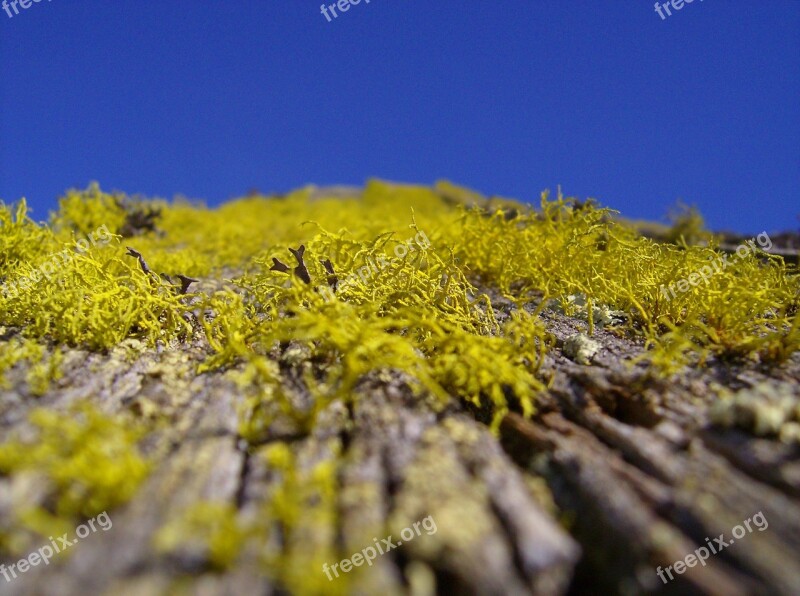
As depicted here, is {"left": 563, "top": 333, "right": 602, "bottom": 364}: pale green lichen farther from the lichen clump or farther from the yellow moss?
the yellow moss

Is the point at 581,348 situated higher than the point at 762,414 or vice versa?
the point at 581,348

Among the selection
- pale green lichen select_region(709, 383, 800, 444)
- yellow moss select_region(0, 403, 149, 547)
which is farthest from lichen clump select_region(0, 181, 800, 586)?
pale green lichen select_region(709, 383, 800, 444)

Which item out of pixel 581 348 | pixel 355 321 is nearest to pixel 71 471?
pixel 355 321

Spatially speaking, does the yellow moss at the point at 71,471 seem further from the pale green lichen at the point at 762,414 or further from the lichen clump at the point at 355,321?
the pale green lichen at the point at 762,414

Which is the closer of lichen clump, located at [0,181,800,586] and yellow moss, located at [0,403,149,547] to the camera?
yellow moss, located at [0,403,149,547]

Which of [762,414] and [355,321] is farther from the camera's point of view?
[355,321]

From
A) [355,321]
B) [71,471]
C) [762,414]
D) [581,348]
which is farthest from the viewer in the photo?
[581,348]

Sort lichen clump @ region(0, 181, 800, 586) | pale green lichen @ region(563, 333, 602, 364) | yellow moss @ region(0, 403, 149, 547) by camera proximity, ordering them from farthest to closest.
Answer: pale green lichen @ region(563, 333, 602, 364) < lichen clump @ region(0, 181, 800, 586) < yellow moss @ region(0, 403, 149, 547)

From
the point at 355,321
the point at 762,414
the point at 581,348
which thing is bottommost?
the point at 762,414

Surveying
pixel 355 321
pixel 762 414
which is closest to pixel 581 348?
pixel 762 414

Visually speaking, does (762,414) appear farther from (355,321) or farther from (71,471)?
(71,471)

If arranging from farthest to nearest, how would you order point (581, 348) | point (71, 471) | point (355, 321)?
point (581, 348) < point (355, 321) < point (71, 471)

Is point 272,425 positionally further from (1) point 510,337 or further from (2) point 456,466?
(1) point 510,337

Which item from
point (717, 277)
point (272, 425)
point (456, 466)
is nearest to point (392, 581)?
point (456, 466)
